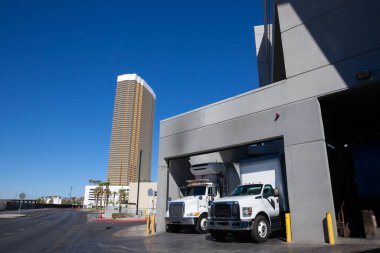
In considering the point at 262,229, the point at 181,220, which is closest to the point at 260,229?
the point at 262,229

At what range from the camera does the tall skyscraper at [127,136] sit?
176 m

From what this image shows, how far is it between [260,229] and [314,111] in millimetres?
5209

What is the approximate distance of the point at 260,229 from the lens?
466 inches

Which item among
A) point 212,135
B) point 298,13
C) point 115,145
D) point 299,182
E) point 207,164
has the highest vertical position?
point 115,145

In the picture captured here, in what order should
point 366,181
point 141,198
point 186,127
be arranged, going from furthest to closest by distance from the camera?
point 141,198
point 186,127
point 366,181

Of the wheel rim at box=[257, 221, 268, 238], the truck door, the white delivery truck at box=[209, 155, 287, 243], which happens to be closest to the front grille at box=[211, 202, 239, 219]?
the white delivery truck at box=[209, 155, 287, 243]

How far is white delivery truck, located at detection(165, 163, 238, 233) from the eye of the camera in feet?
52.8

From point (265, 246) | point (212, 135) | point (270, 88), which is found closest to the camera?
point (265, 246)

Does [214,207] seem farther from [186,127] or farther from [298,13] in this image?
[298,13]

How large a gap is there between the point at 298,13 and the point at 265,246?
9.94 m

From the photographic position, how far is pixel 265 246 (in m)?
10.8

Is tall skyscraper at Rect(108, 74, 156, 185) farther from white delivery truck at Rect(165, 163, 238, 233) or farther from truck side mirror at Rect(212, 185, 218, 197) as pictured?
truck side mirror at Rect(212, 185, 218, 197)

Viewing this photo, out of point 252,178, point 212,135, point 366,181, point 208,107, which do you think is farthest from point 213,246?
point 366,181

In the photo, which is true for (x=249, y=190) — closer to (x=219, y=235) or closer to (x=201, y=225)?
(x=219, y=235)
